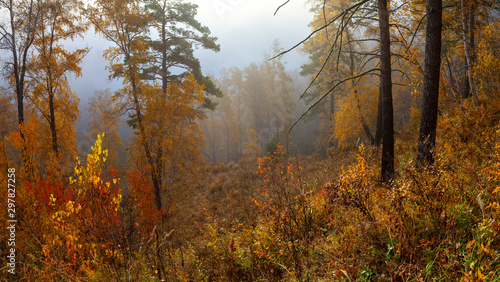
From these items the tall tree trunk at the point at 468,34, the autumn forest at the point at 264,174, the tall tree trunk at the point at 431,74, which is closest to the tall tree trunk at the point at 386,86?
the autumn forest at the point at 264,174

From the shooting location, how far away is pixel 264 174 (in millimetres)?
12375

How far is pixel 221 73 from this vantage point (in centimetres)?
4175

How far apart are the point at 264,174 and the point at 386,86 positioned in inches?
312

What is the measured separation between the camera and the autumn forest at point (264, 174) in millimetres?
2281

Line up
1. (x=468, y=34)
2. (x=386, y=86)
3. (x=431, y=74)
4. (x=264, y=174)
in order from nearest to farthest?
(x=431, y=74) < (x=386, y=86) < (x=468, y=34) < (x=264, y=174)

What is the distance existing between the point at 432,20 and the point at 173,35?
1349cm

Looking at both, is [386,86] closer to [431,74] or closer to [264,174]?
[431,74]

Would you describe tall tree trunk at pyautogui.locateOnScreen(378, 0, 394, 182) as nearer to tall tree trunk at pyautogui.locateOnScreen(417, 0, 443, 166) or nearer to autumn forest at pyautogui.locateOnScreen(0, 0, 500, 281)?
autumn forest at pyautogui.locateOnScreen(0, 0, 500, 281)

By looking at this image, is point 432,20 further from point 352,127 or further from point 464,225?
point 352,127

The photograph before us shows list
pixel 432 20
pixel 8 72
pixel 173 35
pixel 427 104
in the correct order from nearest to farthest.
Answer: pixel 432 20 → pixel 427 104 → pixel 8 72 → pixel 173 35

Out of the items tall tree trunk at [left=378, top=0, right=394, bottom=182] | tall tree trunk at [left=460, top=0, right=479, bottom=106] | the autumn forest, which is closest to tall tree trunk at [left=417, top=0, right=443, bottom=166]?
the autumn forest

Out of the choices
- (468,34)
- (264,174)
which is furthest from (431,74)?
(264,174)

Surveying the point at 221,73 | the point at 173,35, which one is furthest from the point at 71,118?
the point at 221,73

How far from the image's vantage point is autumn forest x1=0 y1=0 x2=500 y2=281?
89.8 inches
